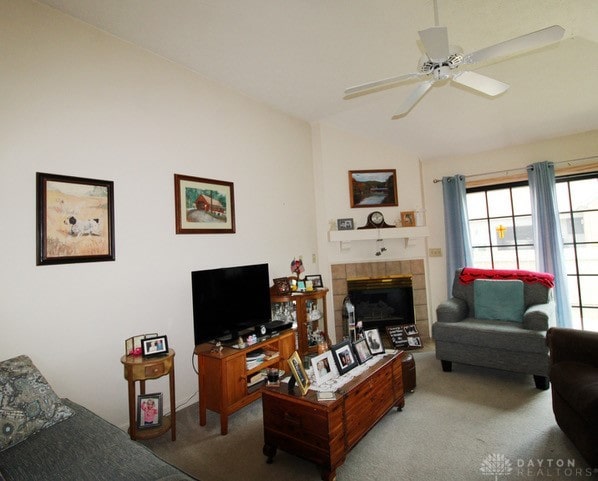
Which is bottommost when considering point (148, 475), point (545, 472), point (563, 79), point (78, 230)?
point (545, 472)

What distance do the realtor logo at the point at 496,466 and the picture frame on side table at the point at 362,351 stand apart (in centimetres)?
90

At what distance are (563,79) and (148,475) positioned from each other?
4173 millimetres

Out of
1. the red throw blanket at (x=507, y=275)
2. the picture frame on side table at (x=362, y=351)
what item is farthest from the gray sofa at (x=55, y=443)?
the red throw blanket at (x=507, y=275)

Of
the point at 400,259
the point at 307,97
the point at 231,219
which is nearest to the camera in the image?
the point at 231,219

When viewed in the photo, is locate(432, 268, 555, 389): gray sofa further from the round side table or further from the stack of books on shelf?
the round side table

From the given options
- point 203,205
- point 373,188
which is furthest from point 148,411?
point 373,188

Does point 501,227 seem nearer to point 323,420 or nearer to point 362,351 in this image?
point 362,351

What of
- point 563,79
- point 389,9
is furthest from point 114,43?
point 563,79

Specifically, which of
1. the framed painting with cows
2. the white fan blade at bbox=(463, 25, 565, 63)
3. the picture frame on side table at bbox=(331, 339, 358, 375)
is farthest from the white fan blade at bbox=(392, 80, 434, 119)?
the framed painting with cows

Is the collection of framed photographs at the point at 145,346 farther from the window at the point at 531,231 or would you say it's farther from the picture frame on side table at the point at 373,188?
the window at the point at 531,231

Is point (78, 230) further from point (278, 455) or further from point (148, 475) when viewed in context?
point (278, 455)

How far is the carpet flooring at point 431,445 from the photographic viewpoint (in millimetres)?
1872

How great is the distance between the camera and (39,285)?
2051 millimetres

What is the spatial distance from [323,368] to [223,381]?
0.80m
